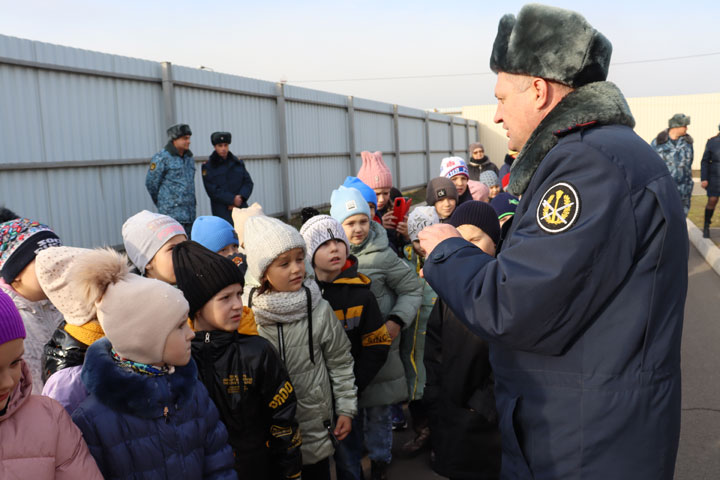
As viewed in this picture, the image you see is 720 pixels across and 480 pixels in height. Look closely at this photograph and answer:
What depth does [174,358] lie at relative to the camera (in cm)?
219

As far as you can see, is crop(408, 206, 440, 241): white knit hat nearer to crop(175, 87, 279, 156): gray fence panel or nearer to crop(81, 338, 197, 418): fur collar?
crop(81, 338, 197, 418): fur collar

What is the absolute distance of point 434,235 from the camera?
1.97m

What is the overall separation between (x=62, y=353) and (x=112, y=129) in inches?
268

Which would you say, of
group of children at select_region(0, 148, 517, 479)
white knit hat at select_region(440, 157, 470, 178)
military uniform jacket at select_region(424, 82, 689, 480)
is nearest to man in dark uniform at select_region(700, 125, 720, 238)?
white knit hat at select_region(440, 157, 470, 178)

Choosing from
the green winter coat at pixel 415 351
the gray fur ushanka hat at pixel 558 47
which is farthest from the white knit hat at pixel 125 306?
the green winter coat at pixel 415 351

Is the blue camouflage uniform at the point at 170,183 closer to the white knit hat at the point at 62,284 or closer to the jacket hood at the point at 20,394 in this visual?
the white knit hat at the point at 62,284

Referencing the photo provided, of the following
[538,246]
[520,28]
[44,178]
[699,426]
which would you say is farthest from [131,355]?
[44,178]

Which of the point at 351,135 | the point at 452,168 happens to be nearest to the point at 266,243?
the point at 452,168

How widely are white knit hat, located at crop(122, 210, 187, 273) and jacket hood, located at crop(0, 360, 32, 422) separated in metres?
1.70

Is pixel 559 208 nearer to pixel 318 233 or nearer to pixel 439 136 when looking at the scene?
pixel 318 233

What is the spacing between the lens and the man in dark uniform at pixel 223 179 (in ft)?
31.3

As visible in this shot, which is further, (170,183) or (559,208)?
(170,183)

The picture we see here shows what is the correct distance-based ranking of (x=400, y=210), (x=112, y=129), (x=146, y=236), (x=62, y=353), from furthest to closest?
1. (x=112, y=129)
2. (x=400, y=210)
3. (x=146, y=236)
4. (x=62, y=353)

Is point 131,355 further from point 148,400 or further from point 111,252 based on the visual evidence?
point 111,252
